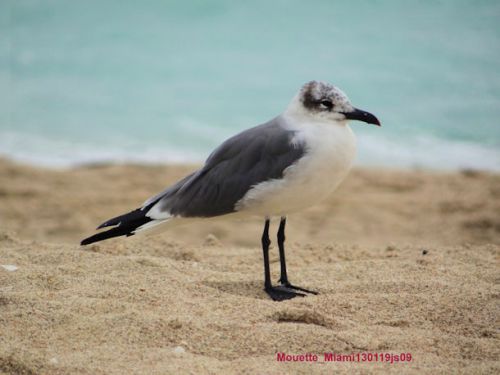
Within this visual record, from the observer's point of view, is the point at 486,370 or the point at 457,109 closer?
the point at 486,370

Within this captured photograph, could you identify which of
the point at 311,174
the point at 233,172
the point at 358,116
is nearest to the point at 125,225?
the point at 233,172

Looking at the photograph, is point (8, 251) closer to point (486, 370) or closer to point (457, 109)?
point (486, 370)

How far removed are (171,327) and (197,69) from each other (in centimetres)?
1219

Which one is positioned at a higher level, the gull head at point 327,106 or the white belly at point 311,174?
the gull head at point 327,106

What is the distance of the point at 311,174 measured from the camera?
158 inches

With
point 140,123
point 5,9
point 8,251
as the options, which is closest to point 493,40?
point 140,123

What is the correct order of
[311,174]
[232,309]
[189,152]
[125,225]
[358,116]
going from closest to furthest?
[232,309]
[311,174]
[358,116]
[125,225]
[189,152]

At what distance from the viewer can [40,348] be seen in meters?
3.12

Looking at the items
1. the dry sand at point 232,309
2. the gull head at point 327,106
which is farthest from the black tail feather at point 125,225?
the gull head at point 327,106

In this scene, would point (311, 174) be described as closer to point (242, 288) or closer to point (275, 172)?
point (275, 172)

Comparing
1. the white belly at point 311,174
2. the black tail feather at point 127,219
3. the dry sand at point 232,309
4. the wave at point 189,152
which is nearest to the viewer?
the dry sand at point 232,309

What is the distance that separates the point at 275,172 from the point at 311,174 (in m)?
0.19

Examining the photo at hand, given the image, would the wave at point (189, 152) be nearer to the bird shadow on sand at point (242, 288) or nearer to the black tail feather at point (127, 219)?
the black tail feather at point (127, 219)

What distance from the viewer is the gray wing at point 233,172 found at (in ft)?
13.4
